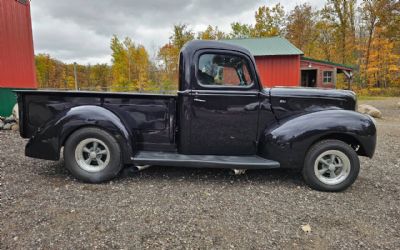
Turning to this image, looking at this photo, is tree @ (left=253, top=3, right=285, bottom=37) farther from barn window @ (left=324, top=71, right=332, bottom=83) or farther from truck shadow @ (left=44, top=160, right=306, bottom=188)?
truck shadow @ (left=44, top=160, right=306, bottom=188)

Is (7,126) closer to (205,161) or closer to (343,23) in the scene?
(205,161)

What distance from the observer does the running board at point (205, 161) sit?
3641mm

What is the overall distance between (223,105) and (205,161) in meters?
0.86

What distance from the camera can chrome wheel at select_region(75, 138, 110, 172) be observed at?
375cm

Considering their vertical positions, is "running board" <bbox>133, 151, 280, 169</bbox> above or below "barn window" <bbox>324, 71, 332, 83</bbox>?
below

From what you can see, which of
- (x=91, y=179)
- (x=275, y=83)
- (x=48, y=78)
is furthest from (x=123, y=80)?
(x=91, y=179)

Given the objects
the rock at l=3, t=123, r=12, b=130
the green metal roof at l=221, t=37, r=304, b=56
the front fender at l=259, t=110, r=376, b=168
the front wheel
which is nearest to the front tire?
the front fender at l=259, t=110, r=376, b=168

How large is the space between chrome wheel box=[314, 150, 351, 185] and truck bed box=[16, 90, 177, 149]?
218cm

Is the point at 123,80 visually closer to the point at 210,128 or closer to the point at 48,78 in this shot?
the point at 48,78

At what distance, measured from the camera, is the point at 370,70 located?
3062 cm

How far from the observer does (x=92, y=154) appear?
3799 millimetres

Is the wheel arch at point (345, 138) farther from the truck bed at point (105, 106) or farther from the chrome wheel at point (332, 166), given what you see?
the truck bed at point (105, 106)

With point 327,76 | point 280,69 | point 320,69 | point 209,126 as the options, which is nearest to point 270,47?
point 280,69

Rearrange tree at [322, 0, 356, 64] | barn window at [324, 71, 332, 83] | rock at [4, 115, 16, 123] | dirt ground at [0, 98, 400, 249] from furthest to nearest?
tree at [322, 0, 356, 64] < barn window at [324, 71, 332, 83] < rock at [4, 115, 16, 123] < dirt ground at [0, 98, 400, 249]
